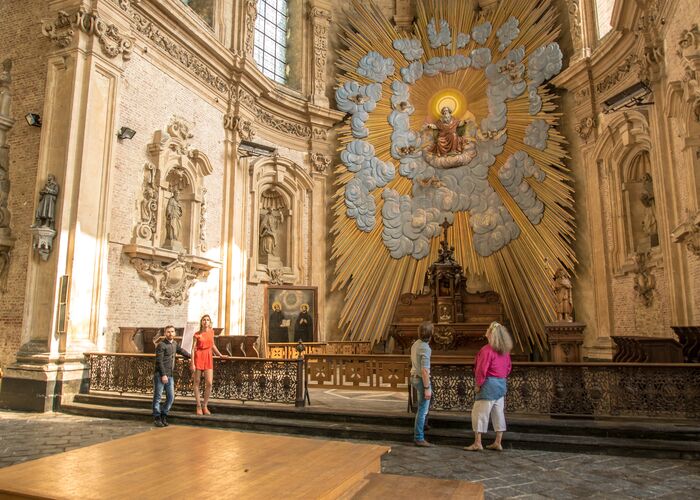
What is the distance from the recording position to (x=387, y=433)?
258 inches

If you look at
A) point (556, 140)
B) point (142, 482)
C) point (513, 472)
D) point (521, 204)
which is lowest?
point (513, 472)

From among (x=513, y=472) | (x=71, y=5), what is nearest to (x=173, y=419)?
(x=513, y=472)

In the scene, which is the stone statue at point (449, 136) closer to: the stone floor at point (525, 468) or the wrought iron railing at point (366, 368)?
the wrought iron railing at point (366, 368)

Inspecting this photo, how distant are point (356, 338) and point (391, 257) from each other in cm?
267

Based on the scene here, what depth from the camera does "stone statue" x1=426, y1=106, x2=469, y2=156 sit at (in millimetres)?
15914

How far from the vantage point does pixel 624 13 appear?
10898 millimetres

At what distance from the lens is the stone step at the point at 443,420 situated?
19.5 ft

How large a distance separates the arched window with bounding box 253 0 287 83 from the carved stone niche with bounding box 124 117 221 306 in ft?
17.5

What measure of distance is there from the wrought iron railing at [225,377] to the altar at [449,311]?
605 cm

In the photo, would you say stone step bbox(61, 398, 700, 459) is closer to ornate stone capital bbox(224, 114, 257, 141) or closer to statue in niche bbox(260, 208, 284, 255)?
statue in niche bbox(260, 208, 284, 255)

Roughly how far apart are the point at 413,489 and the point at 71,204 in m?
8.89

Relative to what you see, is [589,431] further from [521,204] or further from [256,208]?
[256,208]

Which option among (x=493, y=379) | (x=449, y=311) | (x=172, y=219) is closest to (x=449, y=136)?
(x=449, y=311)

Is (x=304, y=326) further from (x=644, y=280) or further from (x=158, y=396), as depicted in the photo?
(x=644, y=280)
